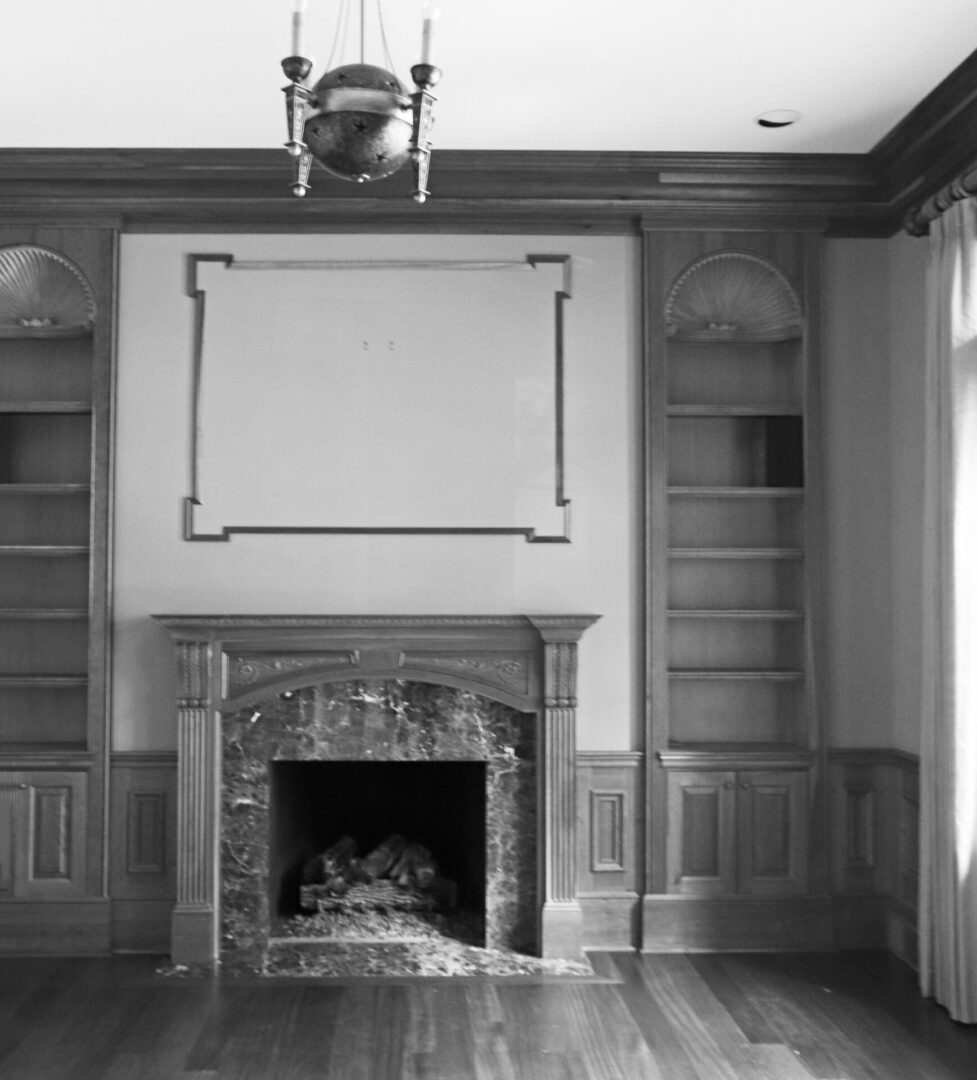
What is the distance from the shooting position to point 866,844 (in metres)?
4.86

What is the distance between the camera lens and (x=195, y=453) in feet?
15.7

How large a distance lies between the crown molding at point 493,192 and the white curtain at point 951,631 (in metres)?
0.58

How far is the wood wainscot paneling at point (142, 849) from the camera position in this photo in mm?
4734

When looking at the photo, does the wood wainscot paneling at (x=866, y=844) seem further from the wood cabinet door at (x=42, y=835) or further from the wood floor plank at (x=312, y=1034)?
the wood cabinet door at (x=42, y=835)

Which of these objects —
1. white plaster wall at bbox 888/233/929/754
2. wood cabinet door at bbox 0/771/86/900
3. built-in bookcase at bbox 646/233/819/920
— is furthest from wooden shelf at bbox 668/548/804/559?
wood cabinet door at bbox 0/771/86/900

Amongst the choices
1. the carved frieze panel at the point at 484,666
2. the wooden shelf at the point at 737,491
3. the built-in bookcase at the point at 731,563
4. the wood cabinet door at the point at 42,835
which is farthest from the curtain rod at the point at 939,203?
the wood cabinet door at the point at 42,835

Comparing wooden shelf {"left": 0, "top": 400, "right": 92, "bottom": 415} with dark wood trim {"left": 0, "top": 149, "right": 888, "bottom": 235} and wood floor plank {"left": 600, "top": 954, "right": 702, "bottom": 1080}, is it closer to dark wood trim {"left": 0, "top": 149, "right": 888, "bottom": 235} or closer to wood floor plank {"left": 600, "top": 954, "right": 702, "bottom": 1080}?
dark wood trim {"left": 0, "top": 149, "right": 888, "bottom": 235}

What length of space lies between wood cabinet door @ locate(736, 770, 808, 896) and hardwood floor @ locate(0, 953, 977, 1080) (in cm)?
32

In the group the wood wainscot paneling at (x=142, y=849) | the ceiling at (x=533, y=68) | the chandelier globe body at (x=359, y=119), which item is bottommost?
the wood wainscot paneling at (x=142, y=849)

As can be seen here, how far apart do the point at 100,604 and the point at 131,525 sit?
340 mm

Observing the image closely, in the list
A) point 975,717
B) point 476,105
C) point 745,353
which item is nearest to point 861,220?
point 745,353

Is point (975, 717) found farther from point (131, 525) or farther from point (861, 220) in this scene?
point (131, 525)

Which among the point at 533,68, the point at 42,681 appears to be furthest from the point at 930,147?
the point at 42,681

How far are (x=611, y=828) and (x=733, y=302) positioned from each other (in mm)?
2262
